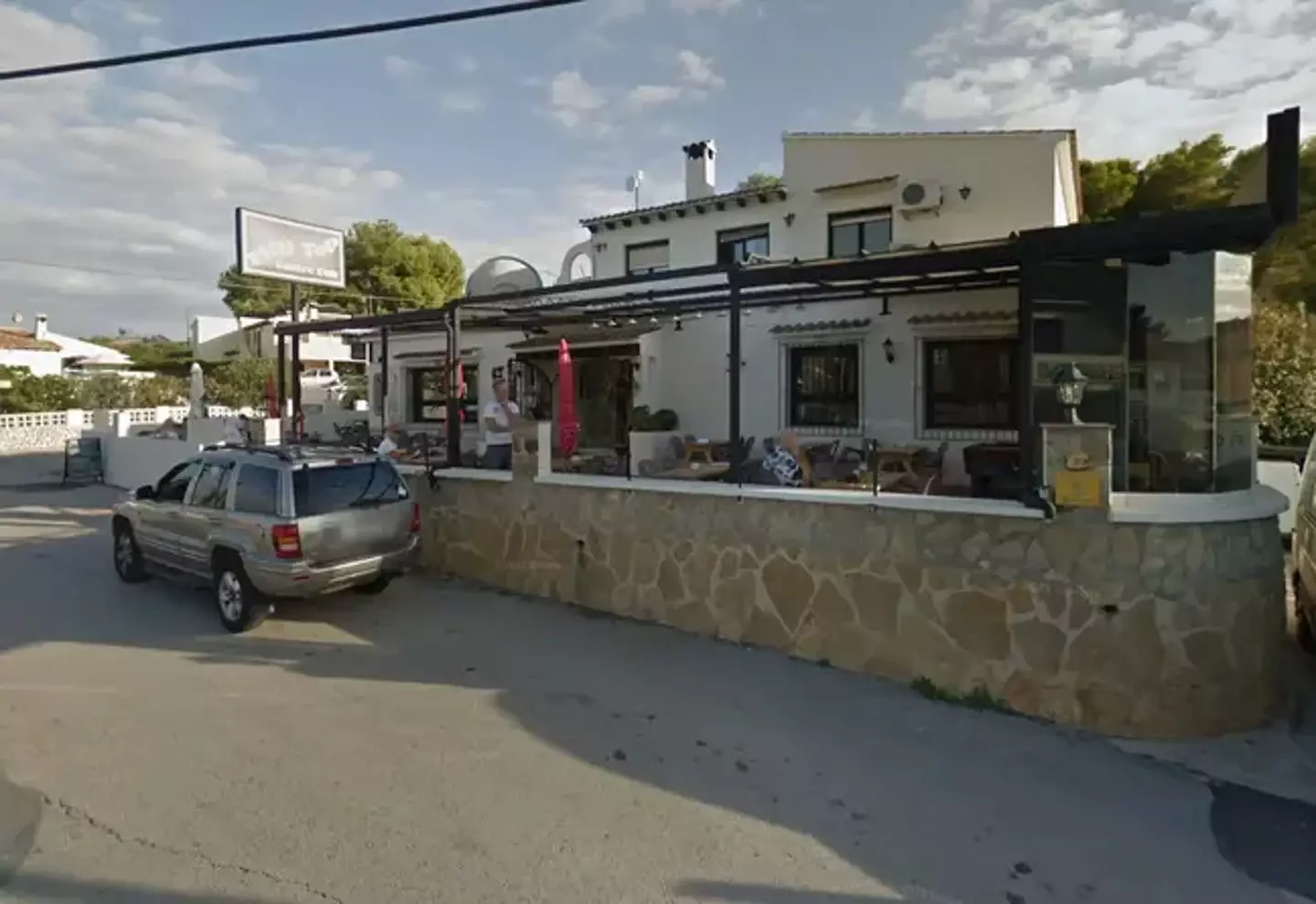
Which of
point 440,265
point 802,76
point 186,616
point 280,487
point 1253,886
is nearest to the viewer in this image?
point 1253,886

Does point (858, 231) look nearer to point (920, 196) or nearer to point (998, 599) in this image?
point (920, 196)

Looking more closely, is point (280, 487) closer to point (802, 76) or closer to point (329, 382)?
point (802, 76)

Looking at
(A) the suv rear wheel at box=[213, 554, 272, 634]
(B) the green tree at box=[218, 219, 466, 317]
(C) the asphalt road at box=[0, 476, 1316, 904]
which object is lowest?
(C) the asphalt road at box=[0, 476, 1316, 904]

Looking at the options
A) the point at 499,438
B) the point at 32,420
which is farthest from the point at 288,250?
the point at 32,420

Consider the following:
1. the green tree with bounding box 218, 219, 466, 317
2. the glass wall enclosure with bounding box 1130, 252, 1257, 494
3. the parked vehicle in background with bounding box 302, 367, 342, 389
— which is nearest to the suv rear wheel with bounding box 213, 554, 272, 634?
the glass wall enclosure with bounding box 1130, 252, 1257, 494

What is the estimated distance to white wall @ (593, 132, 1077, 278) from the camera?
12.7 meters

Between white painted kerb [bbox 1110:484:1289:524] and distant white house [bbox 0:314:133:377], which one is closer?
white painted kerb [bbox 1110:484:1289:524]

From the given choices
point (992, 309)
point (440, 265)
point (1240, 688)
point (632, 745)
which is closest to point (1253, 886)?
point (1240, 688)

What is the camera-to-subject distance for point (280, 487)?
7.78m

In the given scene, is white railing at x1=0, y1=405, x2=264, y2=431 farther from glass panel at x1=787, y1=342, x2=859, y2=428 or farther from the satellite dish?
glass panel at x1=787, y1=342, x2=859, y2=428

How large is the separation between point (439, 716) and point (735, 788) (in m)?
2.29

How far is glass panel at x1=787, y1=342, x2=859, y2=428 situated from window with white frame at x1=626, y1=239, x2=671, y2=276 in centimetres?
426

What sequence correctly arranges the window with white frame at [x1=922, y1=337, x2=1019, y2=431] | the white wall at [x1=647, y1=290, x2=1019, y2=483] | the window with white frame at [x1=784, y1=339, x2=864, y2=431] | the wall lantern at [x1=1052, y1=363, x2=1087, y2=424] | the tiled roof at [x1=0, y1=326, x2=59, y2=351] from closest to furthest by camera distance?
the wall lantern at [x1=1052, y1=363, x2=1087, y2=424] → the window with white frame at [x1=922, y1=337, x2=1019, y2=431] → the white wall at [x1=647, y1=290, x2=1019, y2=483] → the window with white frame at [x1=784, y1=339, x2=864, y2=431] → the tiled roof at [x1=0, y1=326, x2=59, y2=351]

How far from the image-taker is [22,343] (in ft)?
134
